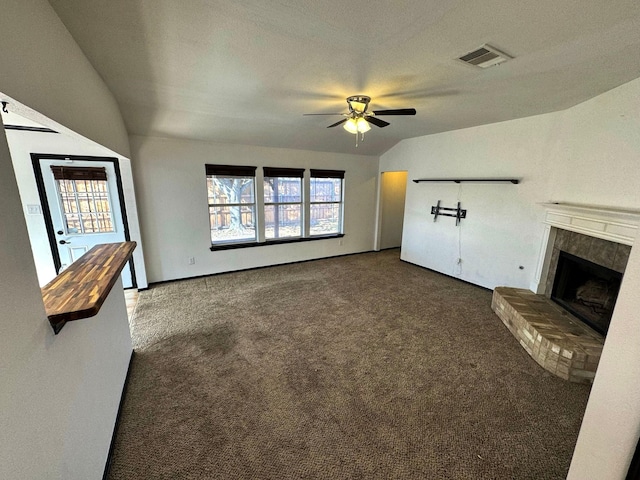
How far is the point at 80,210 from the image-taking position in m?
3.64

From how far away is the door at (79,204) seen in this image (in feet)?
11.2

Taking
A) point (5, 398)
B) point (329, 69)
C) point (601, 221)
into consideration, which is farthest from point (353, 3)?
point (601, 221)

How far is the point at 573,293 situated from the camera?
321cm

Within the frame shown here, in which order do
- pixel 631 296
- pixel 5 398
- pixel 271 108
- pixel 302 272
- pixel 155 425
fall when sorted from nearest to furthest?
pixel 5 398, pixel 631 296, pixel 155 425, pixel 271 108, pixel 302 272

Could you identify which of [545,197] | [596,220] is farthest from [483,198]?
[596,220]

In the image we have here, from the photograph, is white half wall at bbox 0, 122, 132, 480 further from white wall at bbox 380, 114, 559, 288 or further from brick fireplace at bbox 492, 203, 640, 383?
white wall at bbox 380, 114, 559, 288

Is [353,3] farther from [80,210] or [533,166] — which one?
[80,210]

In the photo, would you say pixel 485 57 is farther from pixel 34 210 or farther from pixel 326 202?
pixel 34 210

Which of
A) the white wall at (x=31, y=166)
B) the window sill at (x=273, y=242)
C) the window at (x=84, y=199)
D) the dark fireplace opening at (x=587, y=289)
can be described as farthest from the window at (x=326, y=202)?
the dark fireplace opening at (x=587, y=289)

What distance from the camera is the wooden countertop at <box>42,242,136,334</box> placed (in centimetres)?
114

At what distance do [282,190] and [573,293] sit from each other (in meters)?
4.70

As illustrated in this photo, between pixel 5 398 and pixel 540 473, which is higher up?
pixel 5 398

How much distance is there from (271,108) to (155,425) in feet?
11.2

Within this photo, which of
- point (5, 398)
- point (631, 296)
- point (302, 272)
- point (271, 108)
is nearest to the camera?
point (5, 398)
